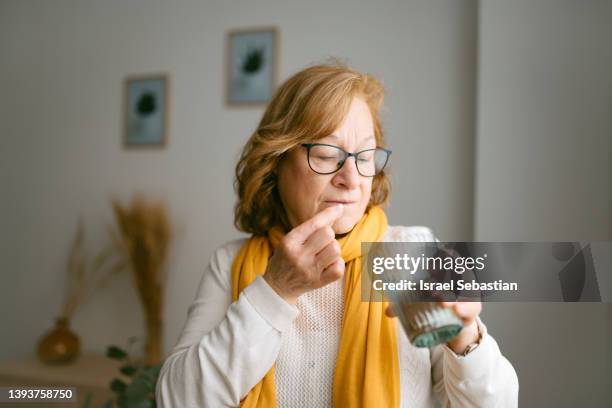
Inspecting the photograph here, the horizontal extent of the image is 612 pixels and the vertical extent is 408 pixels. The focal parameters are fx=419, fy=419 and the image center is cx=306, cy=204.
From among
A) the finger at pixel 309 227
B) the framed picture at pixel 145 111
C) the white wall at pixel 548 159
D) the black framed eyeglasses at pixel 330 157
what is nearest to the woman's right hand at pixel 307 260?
the finger at pixel 309 227

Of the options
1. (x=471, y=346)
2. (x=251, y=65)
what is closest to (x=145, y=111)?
(x=251, y=65)

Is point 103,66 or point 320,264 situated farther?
point 103,66

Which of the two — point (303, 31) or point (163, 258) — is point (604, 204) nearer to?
point (303, 31)

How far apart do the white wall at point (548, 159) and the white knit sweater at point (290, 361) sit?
51 centimetres

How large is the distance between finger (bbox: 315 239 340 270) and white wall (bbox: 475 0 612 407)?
2.35 ft

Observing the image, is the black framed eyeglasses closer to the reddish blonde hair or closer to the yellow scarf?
the reddish blonde hair

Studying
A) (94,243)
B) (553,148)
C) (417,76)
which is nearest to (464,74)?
(417,76)

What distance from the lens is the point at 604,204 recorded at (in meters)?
1.14

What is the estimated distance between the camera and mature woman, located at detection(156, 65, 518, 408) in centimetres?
64

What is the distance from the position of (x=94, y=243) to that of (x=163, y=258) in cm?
44

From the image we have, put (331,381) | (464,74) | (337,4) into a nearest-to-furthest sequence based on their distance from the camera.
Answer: (331,381) → (464,74) → (337,4)

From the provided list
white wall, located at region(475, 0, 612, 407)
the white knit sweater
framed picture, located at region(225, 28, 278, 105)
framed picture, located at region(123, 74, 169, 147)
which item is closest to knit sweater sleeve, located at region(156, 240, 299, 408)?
the white knit sweater

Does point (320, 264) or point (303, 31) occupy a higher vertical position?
point (303, 31)

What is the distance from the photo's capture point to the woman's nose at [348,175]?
75cm
